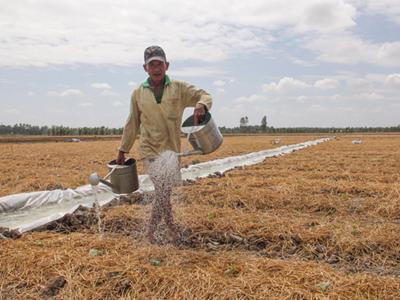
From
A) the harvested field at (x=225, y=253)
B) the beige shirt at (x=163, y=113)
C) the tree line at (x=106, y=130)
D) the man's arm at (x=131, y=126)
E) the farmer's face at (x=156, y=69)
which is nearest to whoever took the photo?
the harvested field at (x=225, y=253)

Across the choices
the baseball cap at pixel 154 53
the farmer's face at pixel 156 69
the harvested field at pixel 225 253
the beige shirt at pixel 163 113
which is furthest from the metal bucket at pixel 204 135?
the harvested field at pixel 225 253

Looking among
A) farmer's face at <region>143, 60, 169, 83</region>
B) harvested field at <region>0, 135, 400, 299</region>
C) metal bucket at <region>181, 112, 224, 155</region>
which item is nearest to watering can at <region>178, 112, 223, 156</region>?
metal bucket at <region>181, 112, 224, 155</region>

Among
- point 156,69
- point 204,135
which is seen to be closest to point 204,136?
point 204,135

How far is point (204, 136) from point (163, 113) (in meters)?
0.42

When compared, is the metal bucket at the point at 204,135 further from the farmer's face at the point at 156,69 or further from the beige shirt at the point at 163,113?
the farmer's face at the point at 156,69

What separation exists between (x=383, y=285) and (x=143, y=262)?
1641 millimetres

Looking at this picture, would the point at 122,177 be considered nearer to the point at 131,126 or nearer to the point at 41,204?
the point at 131,126

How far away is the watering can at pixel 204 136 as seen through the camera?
128 inches

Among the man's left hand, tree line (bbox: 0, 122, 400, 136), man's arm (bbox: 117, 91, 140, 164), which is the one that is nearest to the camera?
the man's left hand

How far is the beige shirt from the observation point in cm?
342

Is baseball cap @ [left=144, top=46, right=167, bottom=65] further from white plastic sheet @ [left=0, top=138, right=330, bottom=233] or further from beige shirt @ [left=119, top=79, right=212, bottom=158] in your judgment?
white plastic sheet @ [left=0, top=138, right=330, bottom=233]

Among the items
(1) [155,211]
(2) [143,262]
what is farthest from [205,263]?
(1) [155,211]

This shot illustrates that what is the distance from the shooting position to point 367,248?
3.51 metres

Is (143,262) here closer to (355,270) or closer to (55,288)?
(55,288)
